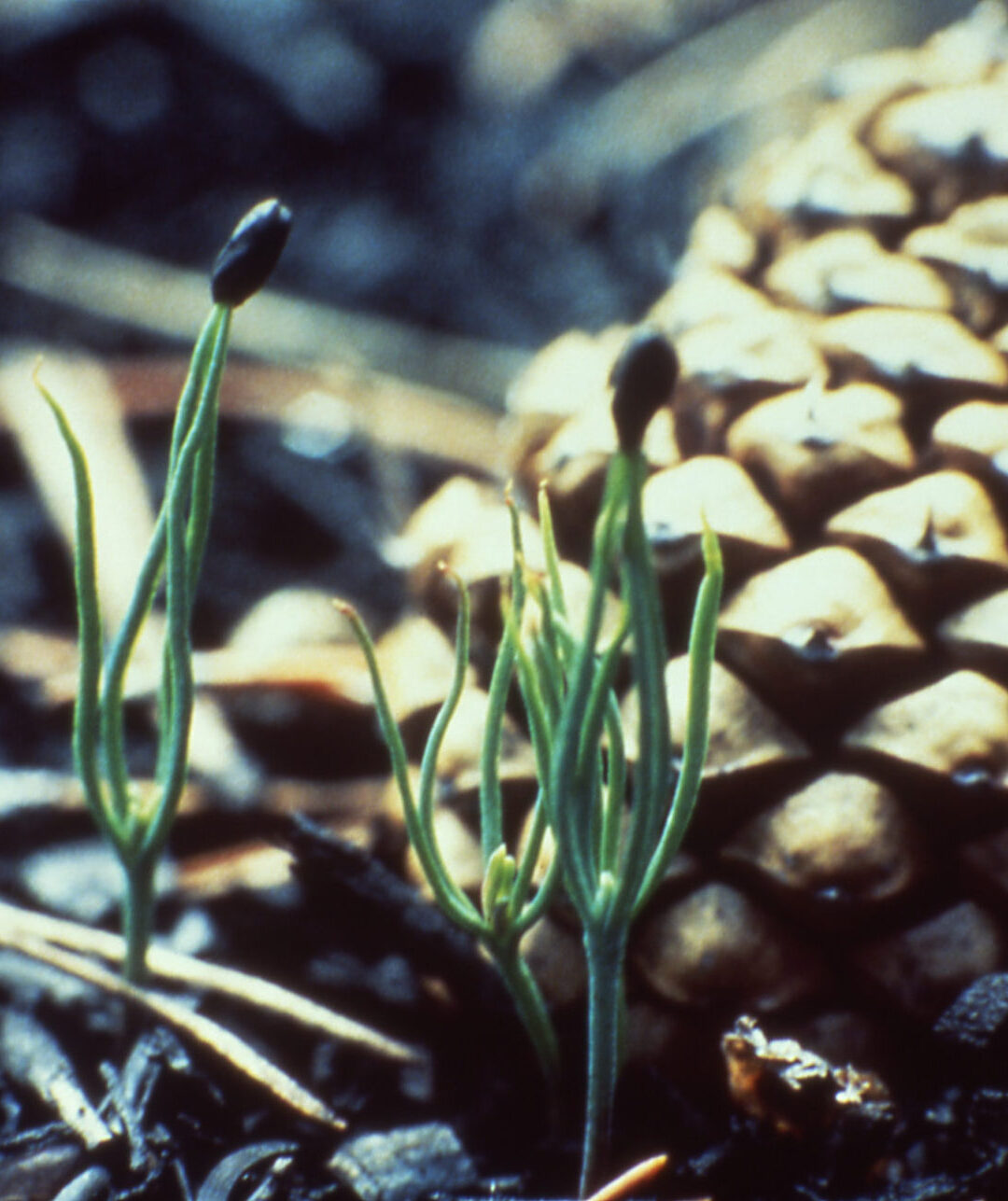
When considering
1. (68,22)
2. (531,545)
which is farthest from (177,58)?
(531,545)

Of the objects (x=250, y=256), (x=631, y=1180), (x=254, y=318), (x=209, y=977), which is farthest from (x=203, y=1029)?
(x=254, y=318)

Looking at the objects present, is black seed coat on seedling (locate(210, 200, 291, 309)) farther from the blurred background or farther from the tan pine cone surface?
the blurred background

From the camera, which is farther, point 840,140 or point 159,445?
point 159,445

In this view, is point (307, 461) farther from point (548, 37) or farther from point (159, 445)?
point (548, 37)

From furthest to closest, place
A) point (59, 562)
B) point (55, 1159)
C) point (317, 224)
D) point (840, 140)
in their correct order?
point (317, 224), point (59, 562), point (840, 140), point (55, 1159)

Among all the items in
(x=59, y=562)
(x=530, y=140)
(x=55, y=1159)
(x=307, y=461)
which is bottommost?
(x=55, y=1159)

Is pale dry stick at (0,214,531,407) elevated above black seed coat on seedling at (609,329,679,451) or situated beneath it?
elevated above

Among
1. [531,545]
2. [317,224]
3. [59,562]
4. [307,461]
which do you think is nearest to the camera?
[531,545]

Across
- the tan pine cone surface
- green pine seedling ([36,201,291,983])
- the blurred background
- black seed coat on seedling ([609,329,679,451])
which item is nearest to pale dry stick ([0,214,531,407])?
the blurred background
